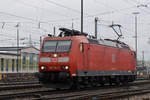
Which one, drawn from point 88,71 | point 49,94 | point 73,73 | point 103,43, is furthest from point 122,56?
point 49,94

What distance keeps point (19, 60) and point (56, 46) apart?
115 ft

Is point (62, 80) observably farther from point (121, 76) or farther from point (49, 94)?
point (121, 76)

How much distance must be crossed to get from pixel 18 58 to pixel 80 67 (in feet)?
116

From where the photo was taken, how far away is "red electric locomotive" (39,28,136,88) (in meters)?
18.5

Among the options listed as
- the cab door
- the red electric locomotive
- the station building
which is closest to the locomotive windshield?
the red electric locomotive

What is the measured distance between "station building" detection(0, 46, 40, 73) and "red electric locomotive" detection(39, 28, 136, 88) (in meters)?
29.1

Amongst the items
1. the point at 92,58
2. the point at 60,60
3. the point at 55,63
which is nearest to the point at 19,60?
the point at 92,58

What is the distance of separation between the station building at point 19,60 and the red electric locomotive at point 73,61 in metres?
29.1

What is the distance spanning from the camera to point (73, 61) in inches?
728

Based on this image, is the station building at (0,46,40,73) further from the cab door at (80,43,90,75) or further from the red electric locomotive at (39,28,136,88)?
the cab door at (80,43,90,75)

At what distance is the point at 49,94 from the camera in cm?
1662

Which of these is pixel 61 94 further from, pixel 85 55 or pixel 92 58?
pixel 92 58

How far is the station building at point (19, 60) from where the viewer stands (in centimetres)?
4870

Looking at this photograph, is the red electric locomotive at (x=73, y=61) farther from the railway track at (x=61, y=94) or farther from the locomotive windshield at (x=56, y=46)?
the railway track at (x=61, y=94)
